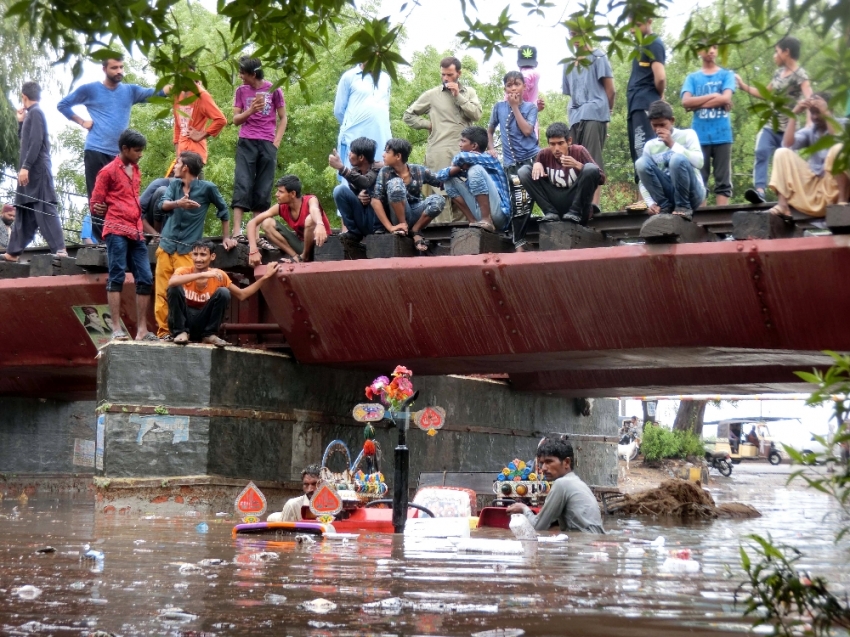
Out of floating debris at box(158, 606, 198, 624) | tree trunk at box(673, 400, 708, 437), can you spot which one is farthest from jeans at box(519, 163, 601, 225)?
tree trunk at box(673, 400, 708, 437)

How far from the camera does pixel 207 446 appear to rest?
14.1m

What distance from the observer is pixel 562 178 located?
41.7 feet

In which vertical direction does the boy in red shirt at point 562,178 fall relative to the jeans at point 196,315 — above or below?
above

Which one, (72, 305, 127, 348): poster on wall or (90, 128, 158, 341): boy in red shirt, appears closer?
(90, 128, 158, 341): boy in red shirt

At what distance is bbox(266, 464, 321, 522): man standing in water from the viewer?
36.6ft

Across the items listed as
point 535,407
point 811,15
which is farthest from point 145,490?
point 811,15

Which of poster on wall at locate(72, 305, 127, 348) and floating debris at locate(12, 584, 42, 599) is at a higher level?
poster on wall at locate(72, 305, 127, 348)

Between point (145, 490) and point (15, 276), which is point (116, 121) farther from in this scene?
point (145, 490)

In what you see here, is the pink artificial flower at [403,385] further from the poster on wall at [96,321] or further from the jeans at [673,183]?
the poster on wall at [96,321]

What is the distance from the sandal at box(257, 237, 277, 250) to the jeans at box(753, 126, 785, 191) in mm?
5668

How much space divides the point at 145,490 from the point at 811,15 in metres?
11.5

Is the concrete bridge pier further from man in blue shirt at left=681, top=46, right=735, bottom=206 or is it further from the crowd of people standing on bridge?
man in blue shirt at left=681, top=46, right=735, bottom=206

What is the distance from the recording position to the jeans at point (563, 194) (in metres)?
12.6

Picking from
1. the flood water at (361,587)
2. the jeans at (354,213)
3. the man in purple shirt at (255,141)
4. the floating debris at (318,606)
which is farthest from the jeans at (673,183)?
the floating debris at (318,606)
